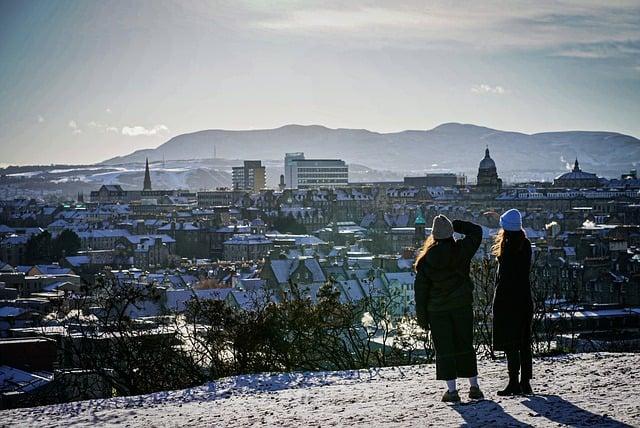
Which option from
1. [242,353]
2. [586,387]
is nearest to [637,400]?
[586,387]

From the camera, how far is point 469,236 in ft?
22.8

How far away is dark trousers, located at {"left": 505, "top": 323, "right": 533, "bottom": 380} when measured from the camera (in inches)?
276

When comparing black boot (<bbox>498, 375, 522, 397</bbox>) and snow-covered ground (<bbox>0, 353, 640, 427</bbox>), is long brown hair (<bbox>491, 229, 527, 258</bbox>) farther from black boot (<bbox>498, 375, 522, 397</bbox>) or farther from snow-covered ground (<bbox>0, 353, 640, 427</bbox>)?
snow-covered ground (<bbox>0, 353, 640, 427</bbox>)

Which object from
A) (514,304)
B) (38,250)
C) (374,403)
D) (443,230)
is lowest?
(38,250)

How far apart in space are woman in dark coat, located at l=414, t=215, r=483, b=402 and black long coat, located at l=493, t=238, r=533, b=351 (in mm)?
286

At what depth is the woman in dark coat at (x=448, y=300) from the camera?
6789mm

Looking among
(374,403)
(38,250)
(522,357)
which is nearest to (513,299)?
(522,357)

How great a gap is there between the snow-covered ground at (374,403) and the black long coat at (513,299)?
414 millimetres

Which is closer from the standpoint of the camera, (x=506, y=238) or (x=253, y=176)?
(x=506, y=238)

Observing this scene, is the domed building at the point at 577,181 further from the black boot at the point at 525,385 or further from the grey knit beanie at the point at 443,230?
the grey knit beanie at the point at 443,230

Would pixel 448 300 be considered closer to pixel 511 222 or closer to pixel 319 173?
pixel 511 222

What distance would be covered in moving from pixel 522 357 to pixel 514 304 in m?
0.36

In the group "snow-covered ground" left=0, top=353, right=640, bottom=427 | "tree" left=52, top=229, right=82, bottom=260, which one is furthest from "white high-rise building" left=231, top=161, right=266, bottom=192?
"snow-covered ground" left=0, top=353, right=640, bottom=427

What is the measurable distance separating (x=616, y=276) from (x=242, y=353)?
89.2 feet
